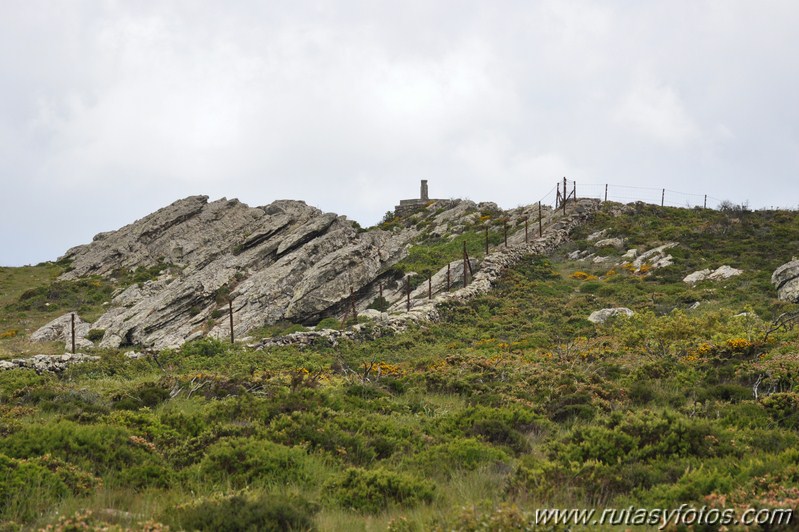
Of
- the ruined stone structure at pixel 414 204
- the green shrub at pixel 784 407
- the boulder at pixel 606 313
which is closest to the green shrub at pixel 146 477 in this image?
the green shrub at pixel 784 407

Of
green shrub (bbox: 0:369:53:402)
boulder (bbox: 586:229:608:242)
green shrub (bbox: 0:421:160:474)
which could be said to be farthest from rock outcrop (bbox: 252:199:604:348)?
green shrub (bbox: 0:421:160:474)

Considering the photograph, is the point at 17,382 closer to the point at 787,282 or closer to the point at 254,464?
the point at 254,464

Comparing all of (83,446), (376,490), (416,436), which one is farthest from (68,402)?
(376,490)

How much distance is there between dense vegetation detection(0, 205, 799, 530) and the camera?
6273 mm

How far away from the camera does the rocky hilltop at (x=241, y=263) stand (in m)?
31.0

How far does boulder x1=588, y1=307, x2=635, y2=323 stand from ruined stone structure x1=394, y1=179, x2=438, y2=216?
39.2 metres

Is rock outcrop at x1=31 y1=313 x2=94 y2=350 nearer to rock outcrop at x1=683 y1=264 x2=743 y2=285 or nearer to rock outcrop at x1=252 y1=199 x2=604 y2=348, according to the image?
rock outcrop at x1=252 y1=199 x2=604 y2=348

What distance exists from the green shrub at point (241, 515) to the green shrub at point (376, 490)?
0.84 meters

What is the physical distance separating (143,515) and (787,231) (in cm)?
4607

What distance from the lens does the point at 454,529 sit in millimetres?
5336

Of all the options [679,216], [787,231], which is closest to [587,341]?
[787,231]

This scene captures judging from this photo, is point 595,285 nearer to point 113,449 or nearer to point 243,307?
point 243,307

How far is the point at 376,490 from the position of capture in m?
7.05

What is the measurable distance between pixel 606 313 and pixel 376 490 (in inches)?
846
